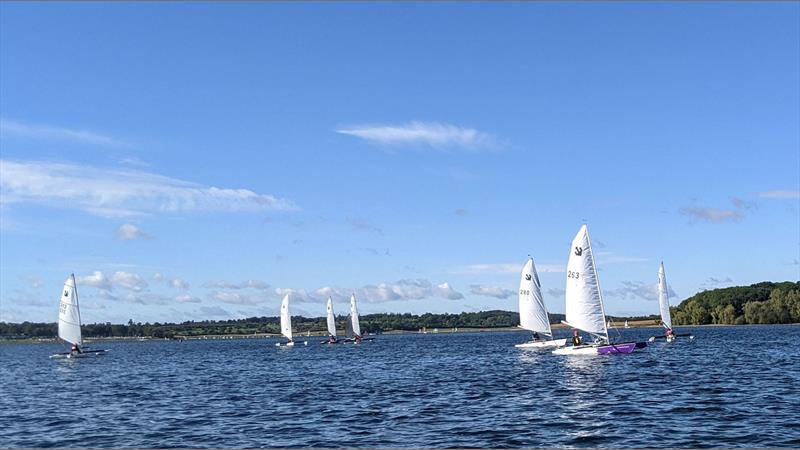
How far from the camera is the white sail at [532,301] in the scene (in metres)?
113

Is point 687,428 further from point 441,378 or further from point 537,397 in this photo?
point 441,378

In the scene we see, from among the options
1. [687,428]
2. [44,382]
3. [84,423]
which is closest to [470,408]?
[687,428]

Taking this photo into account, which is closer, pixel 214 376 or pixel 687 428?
pixel 687 428

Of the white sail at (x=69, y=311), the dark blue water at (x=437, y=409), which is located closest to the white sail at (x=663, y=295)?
the dark blue water at (x=437, y=409)

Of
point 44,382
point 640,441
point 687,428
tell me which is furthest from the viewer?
point 44,382

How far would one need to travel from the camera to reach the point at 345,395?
51.3 metres

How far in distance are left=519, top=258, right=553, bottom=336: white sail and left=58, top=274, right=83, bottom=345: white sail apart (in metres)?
67.0

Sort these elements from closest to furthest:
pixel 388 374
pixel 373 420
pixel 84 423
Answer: pixel 373 420
pixel 84 423
pixel 388 374

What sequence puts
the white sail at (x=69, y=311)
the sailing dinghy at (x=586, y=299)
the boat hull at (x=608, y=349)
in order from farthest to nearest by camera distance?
the white sail at (x=69, y=311), the sailing dinghy at (x=586, y=299), the boat hull at (x=608, y=349)

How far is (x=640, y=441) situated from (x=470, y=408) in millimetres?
12014

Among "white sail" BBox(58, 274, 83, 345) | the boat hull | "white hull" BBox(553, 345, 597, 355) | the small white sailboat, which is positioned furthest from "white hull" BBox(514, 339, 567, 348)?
"white sail" BBox(58, 274, 83, 345)

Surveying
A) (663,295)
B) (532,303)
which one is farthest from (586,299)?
(663,295)

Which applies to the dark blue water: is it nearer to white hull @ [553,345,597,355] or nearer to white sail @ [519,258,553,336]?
white hull @ [553,345,597,355]

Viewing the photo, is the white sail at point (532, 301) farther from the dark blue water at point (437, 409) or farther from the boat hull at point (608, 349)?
the dark blue water at point (437, 409)
